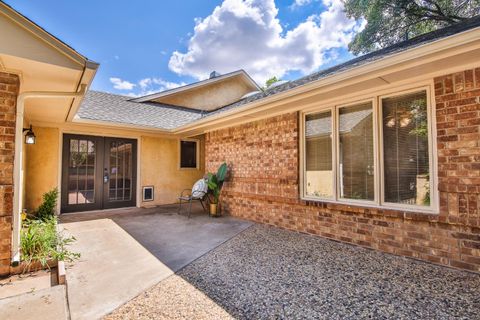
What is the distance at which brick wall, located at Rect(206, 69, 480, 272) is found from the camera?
9.11 feet

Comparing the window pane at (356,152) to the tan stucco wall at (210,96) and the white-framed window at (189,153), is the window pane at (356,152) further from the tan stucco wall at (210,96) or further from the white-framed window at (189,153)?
the tan stucco wall at (210,96)

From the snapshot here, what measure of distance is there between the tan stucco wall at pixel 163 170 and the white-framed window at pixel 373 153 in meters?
5.01

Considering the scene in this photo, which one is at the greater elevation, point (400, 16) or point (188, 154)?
point (400, 16)

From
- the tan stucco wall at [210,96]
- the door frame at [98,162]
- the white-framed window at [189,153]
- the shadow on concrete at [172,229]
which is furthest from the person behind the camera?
the tan stucco wall at [210,96]

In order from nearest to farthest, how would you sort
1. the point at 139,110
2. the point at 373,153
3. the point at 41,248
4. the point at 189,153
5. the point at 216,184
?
the point at 41,248 < the point at 373,153 < the point at 216,184 < the point at 139,110 < the point at 189,153

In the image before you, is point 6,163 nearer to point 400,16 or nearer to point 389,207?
point 389,207

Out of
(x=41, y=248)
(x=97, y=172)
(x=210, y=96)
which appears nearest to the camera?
(x=41, y=248)

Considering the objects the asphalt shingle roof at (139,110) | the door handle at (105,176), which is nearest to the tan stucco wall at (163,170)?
the asphalt shingle roof at (139,110)

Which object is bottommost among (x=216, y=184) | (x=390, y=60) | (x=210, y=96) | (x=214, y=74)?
(x=216, y=184)

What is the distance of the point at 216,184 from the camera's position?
6.12 meters

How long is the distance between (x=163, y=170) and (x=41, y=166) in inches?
124

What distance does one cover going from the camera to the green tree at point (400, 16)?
995cm

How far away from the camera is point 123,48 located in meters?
10.2

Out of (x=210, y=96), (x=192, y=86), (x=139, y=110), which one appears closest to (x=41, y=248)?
(x=139, y=110)
